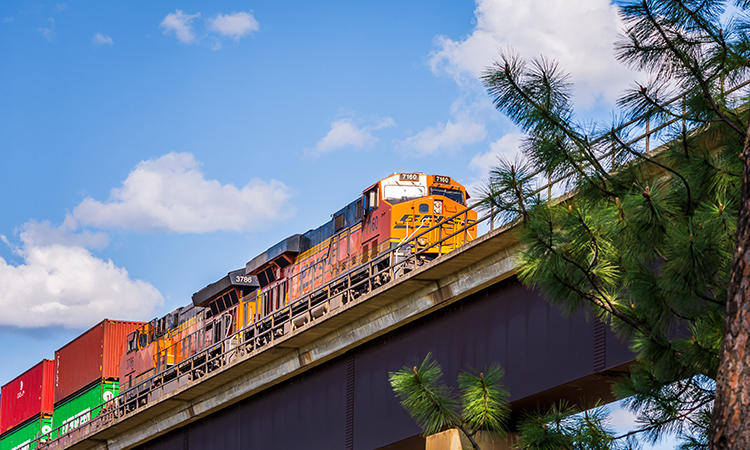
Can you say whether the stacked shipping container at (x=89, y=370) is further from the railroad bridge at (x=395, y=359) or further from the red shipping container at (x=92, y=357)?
the railroad bridge at (x=395, y=359)

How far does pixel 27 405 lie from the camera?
4691 centimetres

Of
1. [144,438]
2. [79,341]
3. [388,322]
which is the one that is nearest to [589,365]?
[388,322]

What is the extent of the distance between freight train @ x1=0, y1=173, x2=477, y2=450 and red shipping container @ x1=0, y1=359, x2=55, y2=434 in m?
13.3

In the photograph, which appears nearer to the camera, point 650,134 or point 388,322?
point 650,134

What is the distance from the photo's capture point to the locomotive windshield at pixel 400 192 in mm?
25453

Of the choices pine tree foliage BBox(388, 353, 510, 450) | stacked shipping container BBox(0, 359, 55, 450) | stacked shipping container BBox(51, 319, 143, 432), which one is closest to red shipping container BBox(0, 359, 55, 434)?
stacked shipping container BBox(0, 359, 55, 450)

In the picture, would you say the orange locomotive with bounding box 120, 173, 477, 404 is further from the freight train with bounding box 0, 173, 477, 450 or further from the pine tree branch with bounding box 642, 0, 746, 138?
the pine tree branch with bounding box 642, 0, 746, 138

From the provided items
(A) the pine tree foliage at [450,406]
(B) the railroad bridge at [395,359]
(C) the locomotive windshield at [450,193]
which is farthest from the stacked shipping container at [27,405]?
(A) the pine tree foliage at [450,406]

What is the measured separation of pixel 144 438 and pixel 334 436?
38.1 feet

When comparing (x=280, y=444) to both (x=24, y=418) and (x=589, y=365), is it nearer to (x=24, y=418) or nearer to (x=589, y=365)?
(x=589, y=365)

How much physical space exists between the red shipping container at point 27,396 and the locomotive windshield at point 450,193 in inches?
1041

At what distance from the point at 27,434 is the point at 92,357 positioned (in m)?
8.63

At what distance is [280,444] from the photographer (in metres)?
21.3

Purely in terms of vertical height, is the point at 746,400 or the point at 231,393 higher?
the point at 231,393
